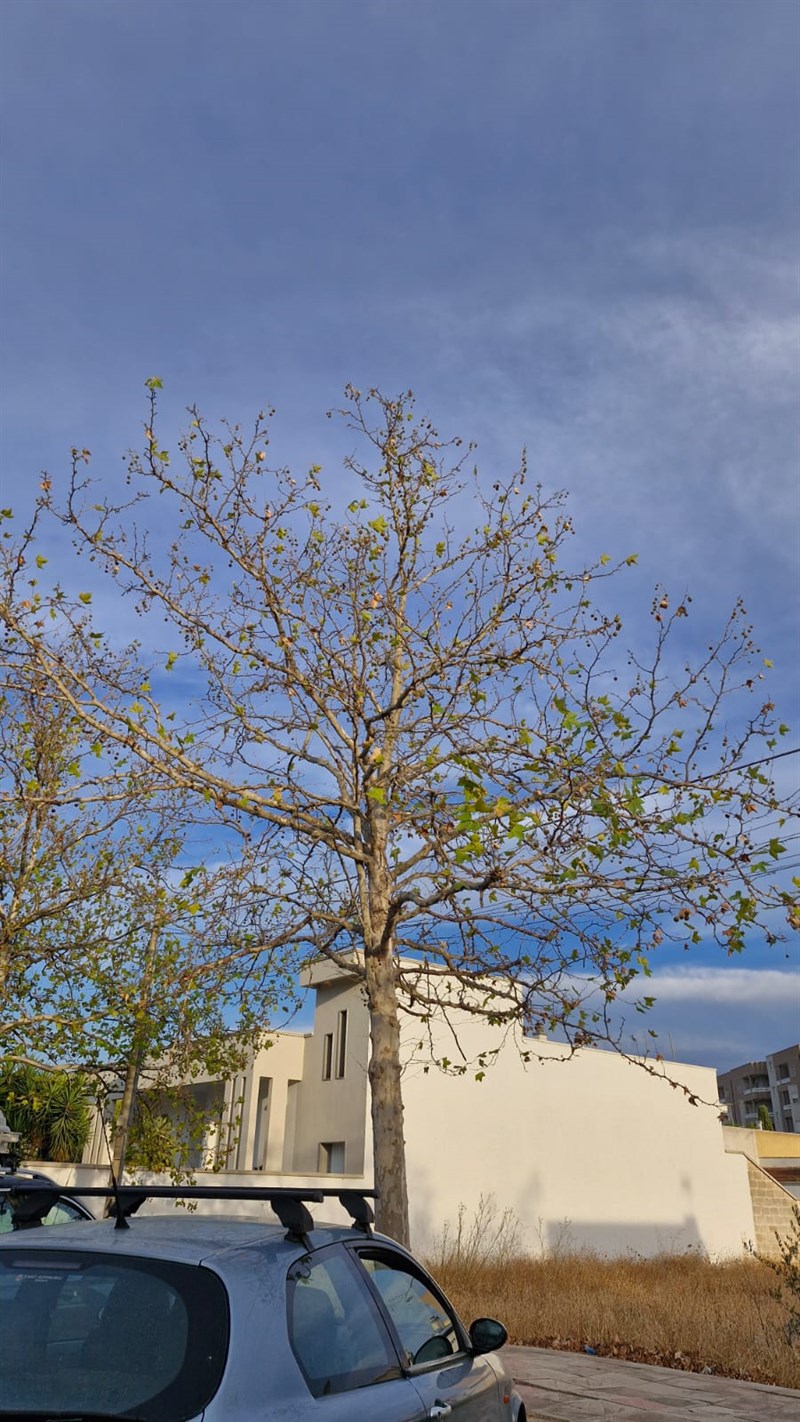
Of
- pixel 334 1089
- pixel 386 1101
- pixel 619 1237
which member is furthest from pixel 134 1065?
pixel 619 1237

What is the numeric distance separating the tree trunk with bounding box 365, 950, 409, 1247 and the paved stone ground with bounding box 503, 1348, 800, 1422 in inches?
64.6

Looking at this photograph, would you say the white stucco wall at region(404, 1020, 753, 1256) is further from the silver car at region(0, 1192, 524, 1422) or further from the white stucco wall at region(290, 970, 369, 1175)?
the silver car at region(0, 1192, 524, 1422)

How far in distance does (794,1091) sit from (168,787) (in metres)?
90.2

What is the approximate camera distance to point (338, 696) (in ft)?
34.1

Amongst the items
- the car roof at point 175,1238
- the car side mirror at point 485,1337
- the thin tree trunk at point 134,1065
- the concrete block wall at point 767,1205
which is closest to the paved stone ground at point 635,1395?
the car side mirror at point 485,1337

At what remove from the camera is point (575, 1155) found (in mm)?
28375

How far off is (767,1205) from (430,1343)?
34819mm

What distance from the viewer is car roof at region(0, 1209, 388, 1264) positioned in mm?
2836

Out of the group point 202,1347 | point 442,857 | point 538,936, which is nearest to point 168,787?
point 442,857

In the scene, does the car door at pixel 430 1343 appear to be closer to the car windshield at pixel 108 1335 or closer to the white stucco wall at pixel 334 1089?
the car windshield at pixel 108 1335

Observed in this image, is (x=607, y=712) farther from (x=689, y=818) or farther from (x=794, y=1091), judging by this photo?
(x=794, y=1091)

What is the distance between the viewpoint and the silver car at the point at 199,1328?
251 cm

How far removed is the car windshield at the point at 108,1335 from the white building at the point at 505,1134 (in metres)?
21.4

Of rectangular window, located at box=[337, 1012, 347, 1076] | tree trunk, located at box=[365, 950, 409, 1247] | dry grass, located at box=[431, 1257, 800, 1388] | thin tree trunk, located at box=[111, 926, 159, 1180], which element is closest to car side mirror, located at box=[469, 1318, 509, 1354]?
tree trunk, located at box=[365, 950, 409, 1247]
